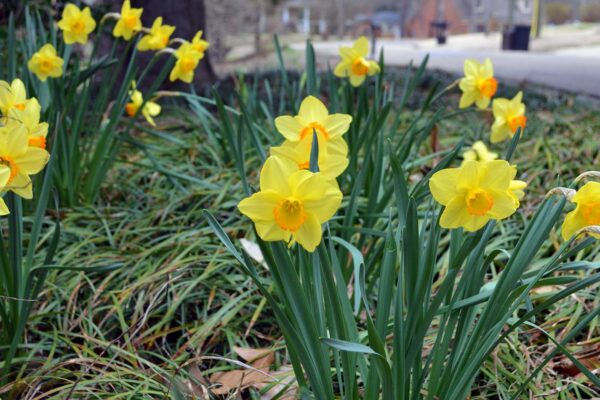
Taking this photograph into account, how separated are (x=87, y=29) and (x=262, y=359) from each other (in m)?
1.29

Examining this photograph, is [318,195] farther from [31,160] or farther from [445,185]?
[31,160]

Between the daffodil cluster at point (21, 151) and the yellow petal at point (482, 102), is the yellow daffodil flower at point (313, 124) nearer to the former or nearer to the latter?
the daffodil cluster at point (21, 151)

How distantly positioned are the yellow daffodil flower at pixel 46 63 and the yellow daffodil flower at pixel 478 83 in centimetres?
118

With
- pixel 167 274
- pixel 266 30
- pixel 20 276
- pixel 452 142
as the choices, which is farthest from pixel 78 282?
pixel 266 30

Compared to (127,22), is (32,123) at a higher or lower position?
lower

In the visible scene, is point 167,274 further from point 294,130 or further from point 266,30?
point 266,30

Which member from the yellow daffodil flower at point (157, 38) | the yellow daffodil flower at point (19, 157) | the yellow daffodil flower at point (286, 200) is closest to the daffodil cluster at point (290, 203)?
the yellow daffodil flower at point (286, 200)

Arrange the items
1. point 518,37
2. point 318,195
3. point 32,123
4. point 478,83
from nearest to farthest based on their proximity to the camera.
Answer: point 318,195, point 32,123, point 478,83, point 518,37

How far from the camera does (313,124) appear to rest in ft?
3.78

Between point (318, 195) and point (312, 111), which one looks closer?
point (318, 195)

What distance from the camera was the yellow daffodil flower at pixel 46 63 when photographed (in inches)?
77.9

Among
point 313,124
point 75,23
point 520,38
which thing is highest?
point 75,23

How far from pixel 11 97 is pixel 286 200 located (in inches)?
31.4

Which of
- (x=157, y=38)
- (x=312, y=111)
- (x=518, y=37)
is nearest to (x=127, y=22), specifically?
(x=157, y=38)
